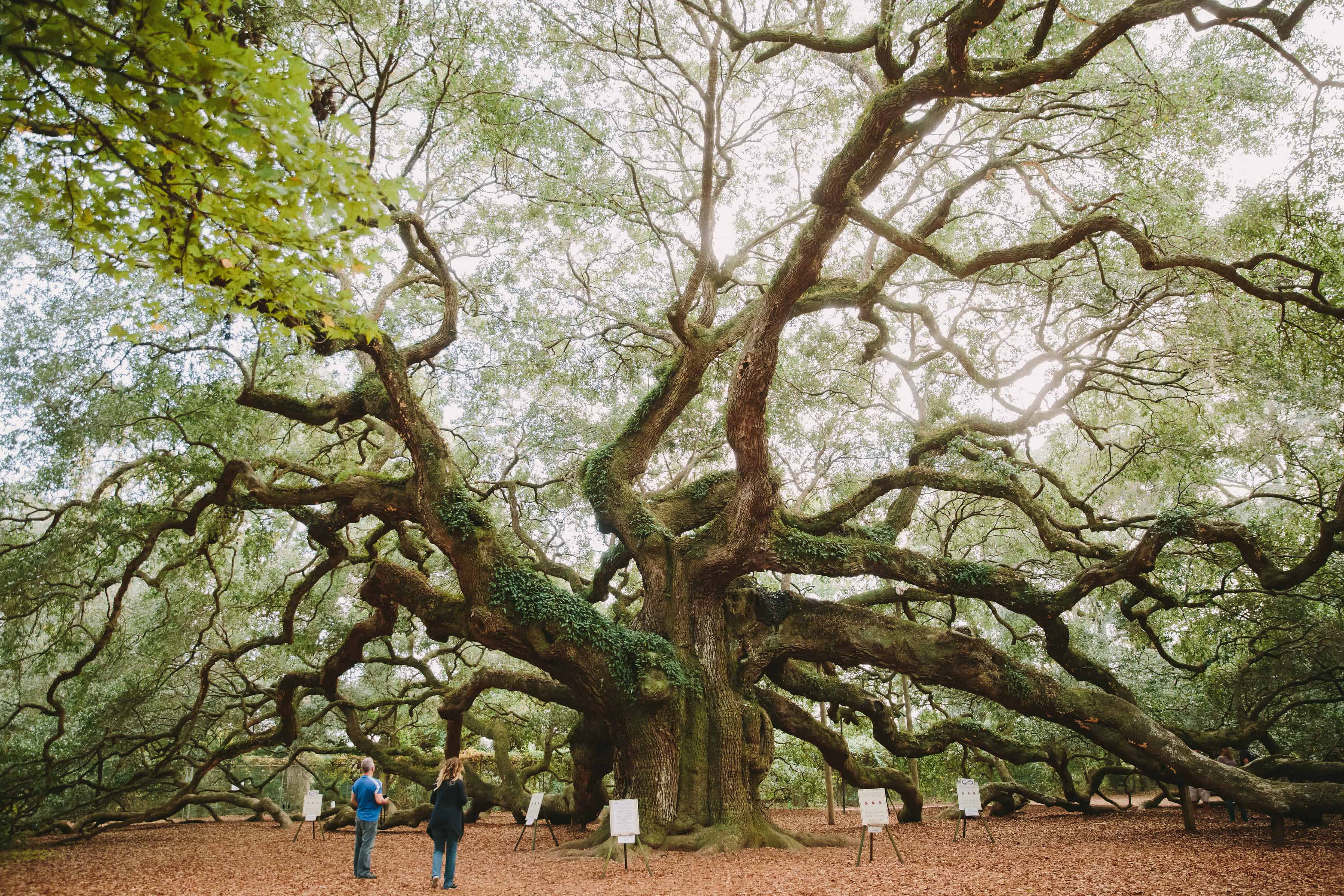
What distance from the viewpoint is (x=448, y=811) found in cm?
618

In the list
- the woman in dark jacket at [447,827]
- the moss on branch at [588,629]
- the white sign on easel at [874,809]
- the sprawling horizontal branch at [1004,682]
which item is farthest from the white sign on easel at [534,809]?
the white sign on easel at [874,809]

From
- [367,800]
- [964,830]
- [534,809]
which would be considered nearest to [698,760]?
[534,809]

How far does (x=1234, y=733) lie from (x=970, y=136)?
837 centimetres

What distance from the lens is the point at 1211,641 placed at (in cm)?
1020

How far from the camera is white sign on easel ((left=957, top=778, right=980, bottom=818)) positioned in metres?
8.64

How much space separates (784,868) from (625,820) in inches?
59.0

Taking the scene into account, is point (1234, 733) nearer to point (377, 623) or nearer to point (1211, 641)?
point (1211, 641)

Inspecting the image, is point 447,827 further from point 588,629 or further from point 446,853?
point 588,629

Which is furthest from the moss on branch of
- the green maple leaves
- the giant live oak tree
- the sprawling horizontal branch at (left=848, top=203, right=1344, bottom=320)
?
the sprawling horizontal branch at (left=848, top=203, right=1344, bottom=320)

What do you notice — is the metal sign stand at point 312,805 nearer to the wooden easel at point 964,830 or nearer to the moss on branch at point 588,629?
the moss on branch at point 588,629

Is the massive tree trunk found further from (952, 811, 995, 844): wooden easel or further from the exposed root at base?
(952, 811, 995, 844): wooden easel

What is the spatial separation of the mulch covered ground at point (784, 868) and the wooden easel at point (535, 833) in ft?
0.61

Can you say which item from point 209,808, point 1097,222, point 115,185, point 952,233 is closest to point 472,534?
point 115,185

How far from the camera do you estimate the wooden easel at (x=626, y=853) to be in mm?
6535
